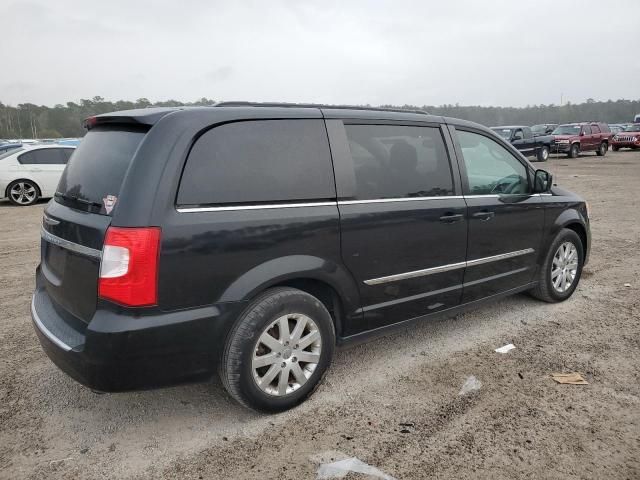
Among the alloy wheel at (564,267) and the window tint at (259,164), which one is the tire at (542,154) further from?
the window tint at (259,164)

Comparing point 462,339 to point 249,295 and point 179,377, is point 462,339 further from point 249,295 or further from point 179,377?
point 179,377

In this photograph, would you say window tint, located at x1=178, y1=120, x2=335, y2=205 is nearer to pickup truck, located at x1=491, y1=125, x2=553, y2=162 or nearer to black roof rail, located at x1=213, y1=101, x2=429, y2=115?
black roof rail, located at x1=213, y1=101, x2=429, y2=115

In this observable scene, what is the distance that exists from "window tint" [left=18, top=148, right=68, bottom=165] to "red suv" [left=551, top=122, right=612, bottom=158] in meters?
22.4

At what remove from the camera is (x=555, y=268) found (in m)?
4.72

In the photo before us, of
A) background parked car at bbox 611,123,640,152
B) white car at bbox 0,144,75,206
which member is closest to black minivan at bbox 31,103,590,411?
white car at bbox 0,144,75,206

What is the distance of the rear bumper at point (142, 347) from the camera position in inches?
95.7

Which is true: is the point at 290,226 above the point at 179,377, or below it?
above

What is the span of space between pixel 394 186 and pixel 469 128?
1102 millimetres

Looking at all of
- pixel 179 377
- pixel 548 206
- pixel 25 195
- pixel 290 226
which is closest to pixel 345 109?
pixel 290 226

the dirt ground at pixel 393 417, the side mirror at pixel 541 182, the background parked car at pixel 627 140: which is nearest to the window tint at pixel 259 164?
the dirt ground at pixel 393 417

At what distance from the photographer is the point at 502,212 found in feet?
13.2

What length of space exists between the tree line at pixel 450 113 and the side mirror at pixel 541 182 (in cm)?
1949

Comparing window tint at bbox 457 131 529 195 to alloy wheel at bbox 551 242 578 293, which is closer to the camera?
window tint at bbox 457 131 529 195

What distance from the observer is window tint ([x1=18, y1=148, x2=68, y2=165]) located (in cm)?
1227
